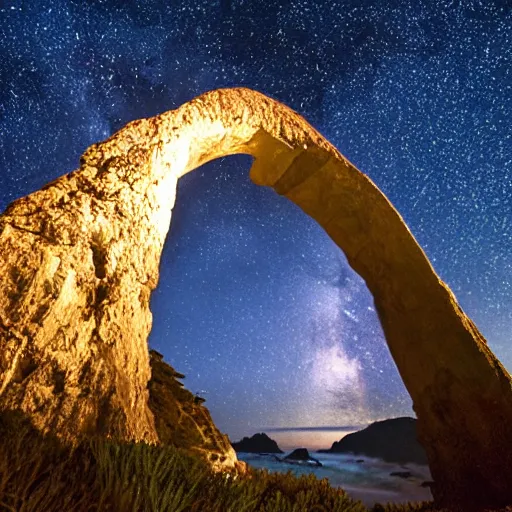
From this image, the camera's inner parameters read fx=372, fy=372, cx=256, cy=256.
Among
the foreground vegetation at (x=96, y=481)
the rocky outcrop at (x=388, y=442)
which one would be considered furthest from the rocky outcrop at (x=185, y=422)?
the rocky outcrop at (x=388, y=442)

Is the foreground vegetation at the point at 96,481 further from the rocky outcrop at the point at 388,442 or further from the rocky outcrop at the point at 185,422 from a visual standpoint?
the rocky outcrop at the point at 388,442

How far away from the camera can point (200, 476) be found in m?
2.44

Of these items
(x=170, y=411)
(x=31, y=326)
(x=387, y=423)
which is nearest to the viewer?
(x=31, y=326)

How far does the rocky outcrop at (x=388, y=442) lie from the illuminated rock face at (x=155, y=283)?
37712 millimetres

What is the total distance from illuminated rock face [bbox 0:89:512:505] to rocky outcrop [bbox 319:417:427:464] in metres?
37.7

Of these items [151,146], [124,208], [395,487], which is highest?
[151,146]

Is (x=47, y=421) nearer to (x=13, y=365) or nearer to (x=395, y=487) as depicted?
(x=13, y=365)

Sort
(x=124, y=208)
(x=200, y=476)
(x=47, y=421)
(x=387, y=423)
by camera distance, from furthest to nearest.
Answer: (x=387, y=423), (x=124, y=208), (x=47, y=421), (x=200, y=476)

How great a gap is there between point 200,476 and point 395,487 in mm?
40159

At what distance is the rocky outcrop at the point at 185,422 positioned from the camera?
6215mm

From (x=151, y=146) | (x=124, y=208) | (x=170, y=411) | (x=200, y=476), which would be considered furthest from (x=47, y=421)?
(x=170, y=411)

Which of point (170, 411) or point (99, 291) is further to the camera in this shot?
point (170, 411)

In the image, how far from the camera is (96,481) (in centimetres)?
187

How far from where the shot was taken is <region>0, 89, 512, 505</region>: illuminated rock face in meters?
3.21
